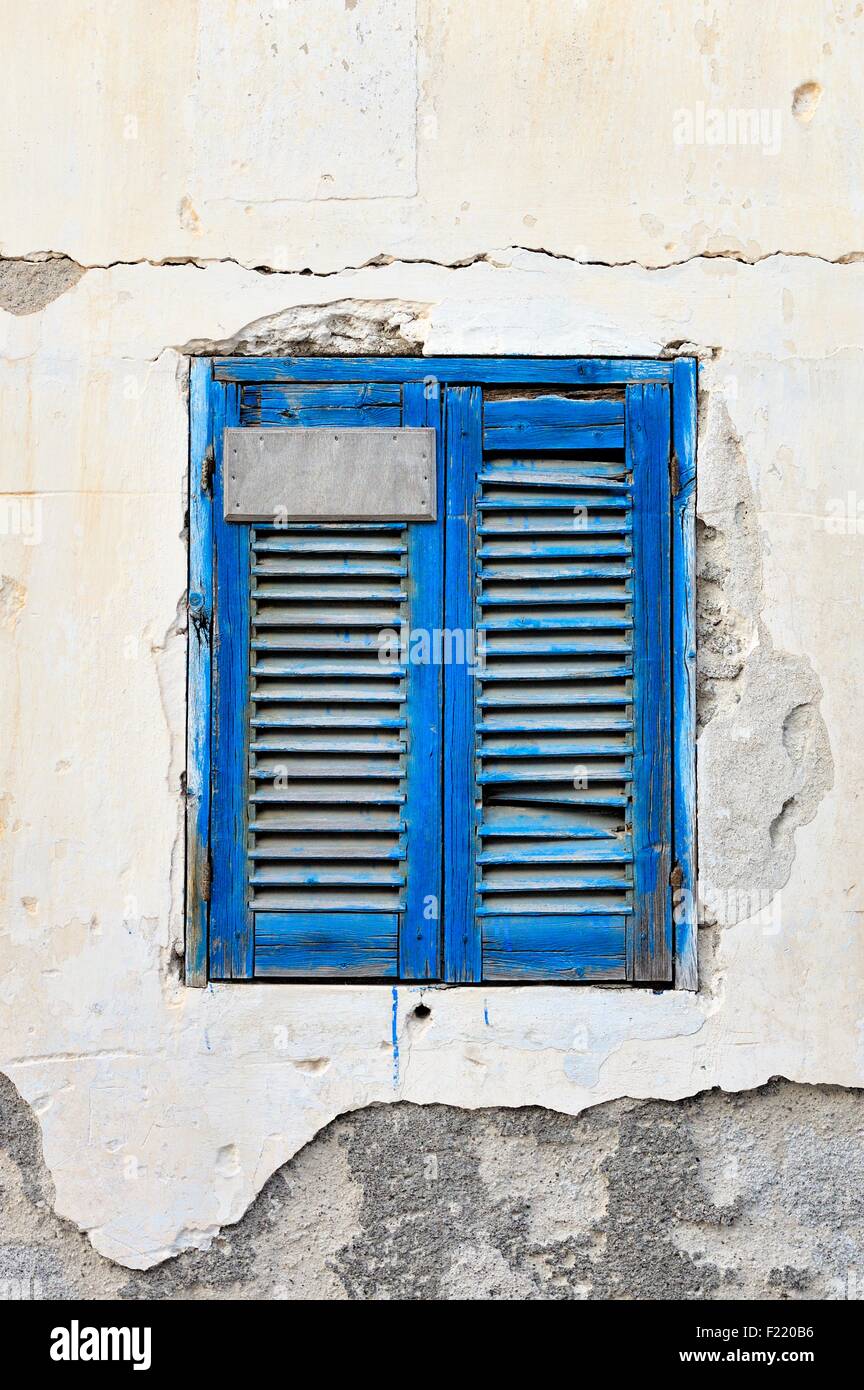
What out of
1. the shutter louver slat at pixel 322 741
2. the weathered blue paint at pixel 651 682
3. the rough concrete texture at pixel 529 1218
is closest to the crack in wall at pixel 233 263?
the weathered blue paint at pixel 651 682

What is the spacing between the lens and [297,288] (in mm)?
2697

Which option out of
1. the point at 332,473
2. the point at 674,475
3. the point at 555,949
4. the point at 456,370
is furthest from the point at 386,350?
the point at 555,949

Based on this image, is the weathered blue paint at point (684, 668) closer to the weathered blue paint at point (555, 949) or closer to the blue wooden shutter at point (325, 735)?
the weathered blue paint at point (555, 949)

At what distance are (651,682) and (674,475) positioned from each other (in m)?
0.47

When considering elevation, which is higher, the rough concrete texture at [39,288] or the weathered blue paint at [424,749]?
the rough concrete texture at [39,288]

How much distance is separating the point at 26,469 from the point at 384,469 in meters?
0.81

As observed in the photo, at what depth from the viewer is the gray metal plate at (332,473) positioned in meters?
2.67

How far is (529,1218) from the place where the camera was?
2617mm

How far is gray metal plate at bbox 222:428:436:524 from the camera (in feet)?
8.76

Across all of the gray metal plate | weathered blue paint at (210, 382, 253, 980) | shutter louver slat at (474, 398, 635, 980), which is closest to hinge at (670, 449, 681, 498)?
shutter louver slat at (474, 398, 635, 980)

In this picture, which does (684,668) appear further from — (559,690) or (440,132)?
(440,132)

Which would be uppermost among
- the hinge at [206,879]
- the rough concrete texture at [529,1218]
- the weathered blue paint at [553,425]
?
the weathered blue paint at [553,425]

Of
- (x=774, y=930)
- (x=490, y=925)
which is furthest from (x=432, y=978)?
(x=774, y=930)

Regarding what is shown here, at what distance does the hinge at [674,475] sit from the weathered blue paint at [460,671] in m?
0.43
